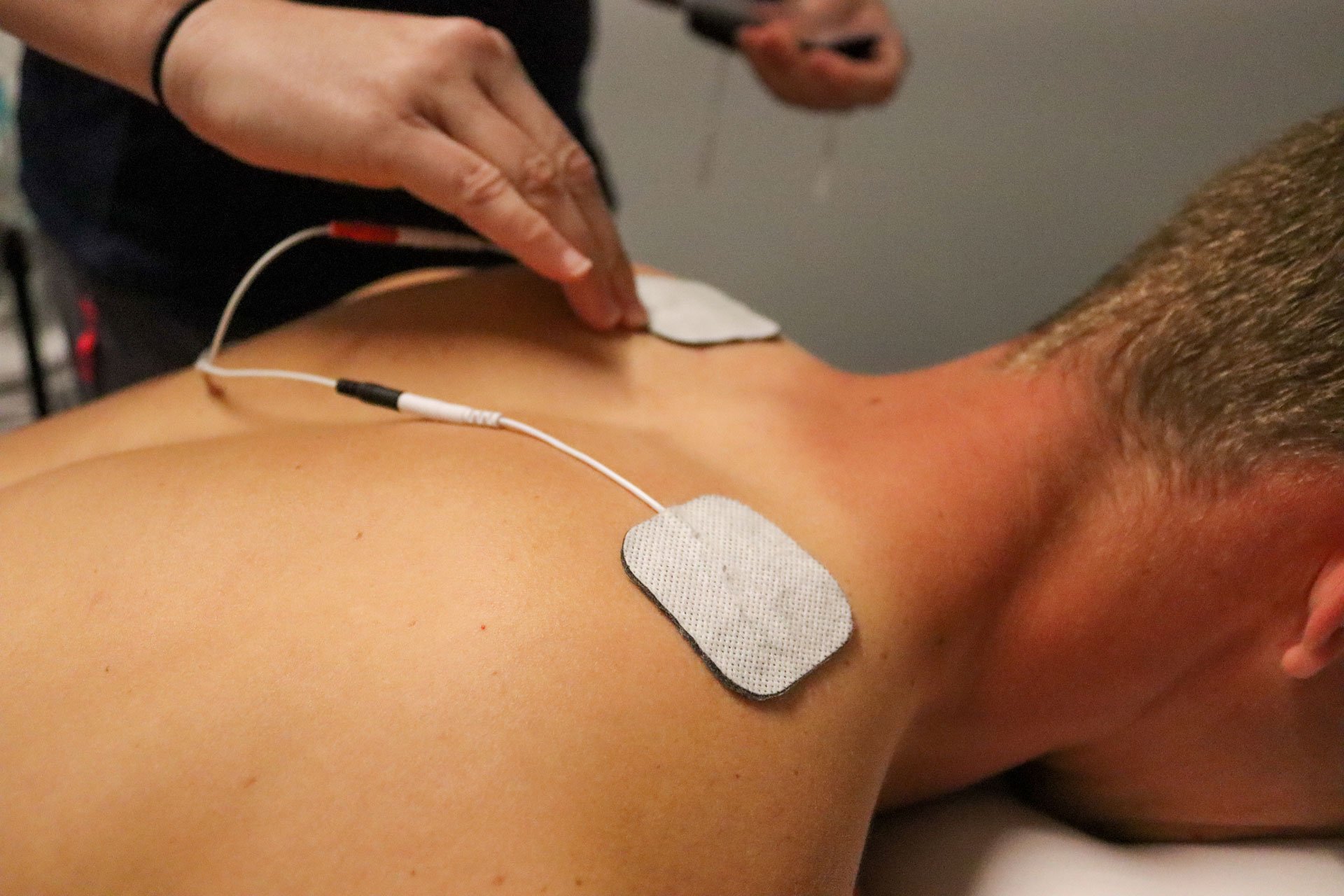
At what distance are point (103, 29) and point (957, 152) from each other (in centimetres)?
144

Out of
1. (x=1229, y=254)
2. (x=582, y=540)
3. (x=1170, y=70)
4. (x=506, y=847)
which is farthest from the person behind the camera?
(x=1170, y=70)

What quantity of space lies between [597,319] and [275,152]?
32 cm

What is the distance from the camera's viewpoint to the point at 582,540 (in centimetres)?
59

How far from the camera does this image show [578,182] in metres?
0.81

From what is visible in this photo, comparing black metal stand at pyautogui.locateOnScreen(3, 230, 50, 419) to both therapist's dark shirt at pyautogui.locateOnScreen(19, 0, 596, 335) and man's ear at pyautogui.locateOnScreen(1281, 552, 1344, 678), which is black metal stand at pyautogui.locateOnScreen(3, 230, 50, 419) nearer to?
therapist's dark shirt at pyautogui.locateOnScreen(19, 0, 596, 335)

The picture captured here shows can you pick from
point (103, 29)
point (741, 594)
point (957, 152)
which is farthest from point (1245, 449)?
point (957, 152)

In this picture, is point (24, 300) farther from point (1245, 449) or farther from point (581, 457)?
point (1245, 449)

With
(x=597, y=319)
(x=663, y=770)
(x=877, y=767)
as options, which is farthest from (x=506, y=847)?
(x=597, y=319)

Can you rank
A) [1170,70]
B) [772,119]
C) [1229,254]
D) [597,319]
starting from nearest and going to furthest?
[1229,254], [597,319], [1170,70], [772,119]

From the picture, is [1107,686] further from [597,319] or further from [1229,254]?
[597,319]

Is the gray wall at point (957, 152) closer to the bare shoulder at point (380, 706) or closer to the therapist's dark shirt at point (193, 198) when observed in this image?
the therapist's dark shirt at point (193, 198)

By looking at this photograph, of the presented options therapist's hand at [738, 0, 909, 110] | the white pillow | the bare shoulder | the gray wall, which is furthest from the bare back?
the gray wall

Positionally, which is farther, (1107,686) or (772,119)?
(772,119)

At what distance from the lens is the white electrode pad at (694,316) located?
86cm
